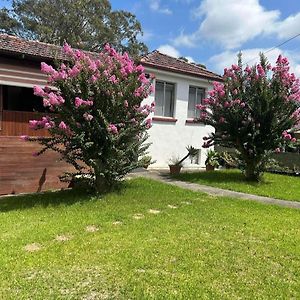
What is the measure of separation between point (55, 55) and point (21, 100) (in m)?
6.44

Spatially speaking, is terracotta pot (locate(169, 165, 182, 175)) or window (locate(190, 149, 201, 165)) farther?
window (locate(190, 149, 201, 165))

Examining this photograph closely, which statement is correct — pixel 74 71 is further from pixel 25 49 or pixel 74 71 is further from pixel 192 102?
pixel 192 102

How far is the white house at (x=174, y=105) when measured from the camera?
1670 centimetres

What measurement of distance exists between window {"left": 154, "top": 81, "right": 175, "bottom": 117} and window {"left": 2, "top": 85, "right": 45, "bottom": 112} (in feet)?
16.5

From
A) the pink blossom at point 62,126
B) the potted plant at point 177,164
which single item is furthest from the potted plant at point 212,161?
the pink blossom at point 62,126

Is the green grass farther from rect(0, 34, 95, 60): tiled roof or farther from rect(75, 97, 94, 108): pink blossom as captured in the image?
rect(0, 34, 95, 60): tiled roof

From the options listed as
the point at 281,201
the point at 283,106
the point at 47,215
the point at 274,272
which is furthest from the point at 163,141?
the point at 274,272

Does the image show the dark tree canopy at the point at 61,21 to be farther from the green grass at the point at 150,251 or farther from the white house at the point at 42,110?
the green grass at the point at 150,251

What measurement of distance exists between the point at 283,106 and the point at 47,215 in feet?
27.3

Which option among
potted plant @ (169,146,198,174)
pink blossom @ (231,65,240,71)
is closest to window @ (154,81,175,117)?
potted plant @ (169,146,198,174)

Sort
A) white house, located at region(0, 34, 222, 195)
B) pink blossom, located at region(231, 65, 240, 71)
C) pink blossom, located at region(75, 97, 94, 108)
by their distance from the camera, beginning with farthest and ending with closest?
1. pink blossom, located at region(231, 65, 240, 71)
2. white house, located at region(0, 34, 222, 195)
3. pink blossom, located at region(75, 97, 94, 108)

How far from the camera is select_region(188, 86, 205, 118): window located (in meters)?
18.0

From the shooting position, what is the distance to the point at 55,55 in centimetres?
952

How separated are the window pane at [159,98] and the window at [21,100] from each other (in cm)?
493
